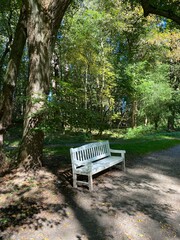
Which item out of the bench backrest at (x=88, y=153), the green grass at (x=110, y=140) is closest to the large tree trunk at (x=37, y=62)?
the green grass at (x=110, y=140)

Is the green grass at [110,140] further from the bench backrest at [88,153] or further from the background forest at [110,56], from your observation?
the background forest at [110,56]

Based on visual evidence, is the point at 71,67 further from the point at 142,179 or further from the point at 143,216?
the point at 143,216

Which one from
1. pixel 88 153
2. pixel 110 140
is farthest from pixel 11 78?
pixel 110 140

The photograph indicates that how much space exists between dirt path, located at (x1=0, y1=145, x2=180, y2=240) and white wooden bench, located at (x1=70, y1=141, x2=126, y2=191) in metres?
0.33

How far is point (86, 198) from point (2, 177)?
2.17 metres

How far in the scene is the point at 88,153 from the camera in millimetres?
5555

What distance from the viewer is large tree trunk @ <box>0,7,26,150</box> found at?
19.0 ft

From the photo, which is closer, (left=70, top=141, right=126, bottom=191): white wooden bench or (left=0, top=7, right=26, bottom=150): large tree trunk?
(left=70, top=141, right=126, bottom=191): white wooden bench

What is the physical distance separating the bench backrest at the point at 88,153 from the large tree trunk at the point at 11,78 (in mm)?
2096

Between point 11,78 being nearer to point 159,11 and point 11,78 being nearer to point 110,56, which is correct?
point 159,11

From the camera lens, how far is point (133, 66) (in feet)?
51.0

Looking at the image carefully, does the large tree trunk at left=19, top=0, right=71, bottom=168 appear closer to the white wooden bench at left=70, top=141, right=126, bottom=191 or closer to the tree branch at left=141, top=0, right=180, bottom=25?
the white wooden bench at left=70, top=141, right=126, bottom=191

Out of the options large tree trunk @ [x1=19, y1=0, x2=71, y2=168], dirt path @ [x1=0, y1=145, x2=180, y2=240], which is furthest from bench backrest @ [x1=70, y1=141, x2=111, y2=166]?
large tree trunk @ [x1=19, y1=0, x2=71, y2=168]

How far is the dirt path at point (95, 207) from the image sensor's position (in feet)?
10.3
